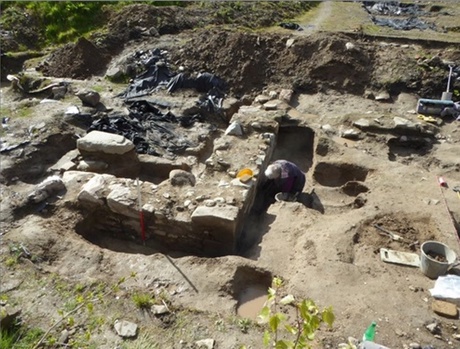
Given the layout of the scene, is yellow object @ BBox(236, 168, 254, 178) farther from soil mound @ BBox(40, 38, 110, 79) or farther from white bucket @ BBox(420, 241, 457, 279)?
soil mound @ BBox(40, 38, 110, 79)

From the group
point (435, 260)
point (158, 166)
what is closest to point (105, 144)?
point (158, 166)

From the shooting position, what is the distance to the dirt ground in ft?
12.6

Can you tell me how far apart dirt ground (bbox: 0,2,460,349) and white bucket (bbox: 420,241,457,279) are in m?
0.11

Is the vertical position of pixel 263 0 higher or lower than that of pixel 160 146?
higher

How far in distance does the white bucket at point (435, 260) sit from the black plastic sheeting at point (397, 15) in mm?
10100

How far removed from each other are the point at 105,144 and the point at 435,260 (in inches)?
195

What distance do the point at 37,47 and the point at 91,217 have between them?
407 inches

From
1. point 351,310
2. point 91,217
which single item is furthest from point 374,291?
point 91,217

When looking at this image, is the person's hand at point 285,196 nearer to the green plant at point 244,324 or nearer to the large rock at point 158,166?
the large rock at point 158,166

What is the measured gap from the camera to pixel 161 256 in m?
Answer: 4.79

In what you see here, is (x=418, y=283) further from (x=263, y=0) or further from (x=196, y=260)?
(x=263, y=0)

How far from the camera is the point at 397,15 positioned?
1472 cm

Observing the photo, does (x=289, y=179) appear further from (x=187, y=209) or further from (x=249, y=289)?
(x=249, y=289)

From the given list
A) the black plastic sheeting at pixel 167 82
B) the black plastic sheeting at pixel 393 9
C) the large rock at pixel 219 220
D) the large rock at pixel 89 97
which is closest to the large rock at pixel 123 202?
the large rock at pixel 219 220
